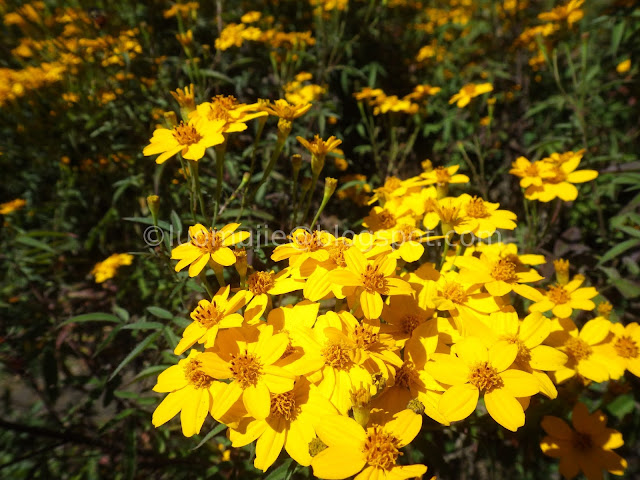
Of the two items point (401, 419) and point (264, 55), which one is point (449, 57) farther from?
point (401, 419)

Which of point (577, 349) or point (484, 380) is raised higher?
point (484, 380)

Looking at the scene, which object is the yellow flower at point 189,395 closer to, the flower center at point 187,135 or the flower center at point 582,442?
the flower center at point 187,135

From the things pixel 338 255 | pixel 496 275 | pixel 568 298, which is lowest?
pixel 568 298

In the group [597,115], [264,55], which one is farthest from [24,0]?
[597,115]

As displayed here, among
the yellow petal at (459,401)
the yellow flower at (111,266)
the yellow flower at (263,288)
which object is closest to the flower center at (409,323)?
the yellow petal at (459,401)

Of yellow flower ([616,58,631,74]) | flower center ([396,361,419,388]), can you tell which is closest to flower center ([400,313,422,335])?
flower center ([396,361,419,388])

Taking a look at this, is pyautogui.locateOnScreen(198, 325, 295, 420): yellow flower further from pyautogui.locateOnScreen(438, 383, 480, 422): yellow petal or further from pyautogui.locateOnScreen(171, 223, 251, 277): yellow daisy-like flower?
pyautogui.locateOnScreen(438, 383, 480, 422): yellow petal

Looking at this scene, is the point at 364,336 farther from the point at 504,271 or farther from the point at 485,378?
the point at 504,271

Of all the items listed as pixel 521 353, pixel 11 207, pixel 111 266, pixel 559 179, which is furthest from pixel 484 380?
pixel 11 207
